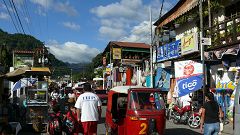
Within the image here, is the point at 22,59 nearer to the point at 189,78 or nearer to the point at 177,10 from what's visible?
the point at 177,10

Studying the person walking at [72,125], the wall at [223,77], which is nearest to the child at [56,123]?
the person walking at [72,125]

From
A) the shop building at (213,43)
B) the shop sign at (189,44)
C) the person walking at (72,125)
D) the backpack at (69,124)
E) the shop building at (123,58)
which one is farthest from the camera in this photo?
the shop building at (123,58)

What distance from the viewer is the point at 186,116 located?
1731cm

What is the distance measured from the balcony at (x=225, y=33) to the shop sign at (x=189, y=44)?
0.72 metres

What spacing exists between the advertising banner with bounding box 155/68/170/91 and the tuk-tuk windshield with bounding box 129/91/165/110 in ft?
56.9

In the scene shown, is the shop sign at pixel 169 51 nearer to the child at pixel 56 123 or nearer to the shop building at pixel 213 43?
the shop building at pixel 213 43

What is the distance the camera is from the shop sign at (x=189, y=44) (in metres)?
20.3

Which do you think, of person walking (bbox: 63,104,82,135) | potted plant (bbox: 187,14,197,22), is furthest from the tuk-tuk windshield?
potted plant (bbox: 187,14,197,22)

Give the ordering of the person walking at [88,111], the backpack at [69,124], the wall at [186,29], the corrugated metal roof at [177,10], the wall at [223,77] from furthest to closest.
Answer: the wall at [186,29] < the corrugated metal roof at [177,10] < the wall at [223,77] < the backpack at [69,124] < the person walking at [88,111]

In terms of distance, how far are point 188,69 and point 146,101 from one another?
32.8 ft

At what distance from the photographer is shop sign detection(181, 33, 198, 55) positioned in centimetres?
2028

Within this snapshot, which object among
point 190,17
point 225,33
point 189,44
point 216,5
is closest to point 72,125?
point 225,33

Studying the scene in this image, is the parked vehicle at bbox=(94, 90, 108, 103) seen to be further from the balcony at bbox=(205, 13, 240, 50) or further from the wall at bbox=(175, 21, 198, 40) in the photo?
the balcony at bbox=(205, 13, 240, 50)

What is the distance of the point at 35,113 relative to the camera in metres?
14.6
